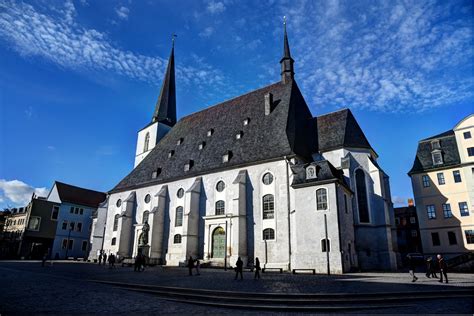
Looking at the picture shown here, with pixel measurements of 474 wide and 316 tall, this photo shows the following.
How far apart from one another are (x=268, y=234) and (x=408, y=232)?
45.0 metres

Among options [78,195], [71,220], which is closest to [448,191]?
[71,220]

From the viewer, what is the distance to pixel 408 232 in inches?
2276

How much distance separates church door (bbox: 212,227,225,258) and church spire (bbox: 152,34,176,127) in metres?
24.8

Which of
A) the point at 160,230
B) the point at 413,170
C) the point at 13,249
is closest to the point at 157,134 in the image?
the point at 160,230

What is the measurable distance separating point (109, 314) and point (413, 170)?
3727cm

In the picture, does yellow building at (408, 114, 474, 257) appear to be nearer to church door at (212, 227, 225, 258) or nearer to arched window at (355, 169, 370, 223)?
arched window at (355, 169, 370, 223)

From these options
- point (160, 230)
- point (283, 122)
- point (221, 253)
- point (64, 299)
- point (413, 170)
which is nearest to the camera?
point (64, 299)

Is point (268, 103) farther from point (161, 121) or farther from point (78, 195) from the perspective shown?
point (78, 195)

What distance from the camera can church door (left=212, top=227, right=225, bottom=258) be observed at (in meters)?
27.6

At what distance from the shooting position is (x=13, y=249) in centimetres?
4541

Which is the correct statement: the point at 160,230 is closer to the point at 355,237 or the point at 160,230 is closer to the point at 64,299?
the point at 355,237

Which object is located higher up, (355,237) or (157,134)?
(157,134)

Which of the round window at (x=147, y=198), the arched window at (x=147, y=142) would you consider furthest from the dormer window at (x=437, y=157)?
the arched window at (x=147, y=142)

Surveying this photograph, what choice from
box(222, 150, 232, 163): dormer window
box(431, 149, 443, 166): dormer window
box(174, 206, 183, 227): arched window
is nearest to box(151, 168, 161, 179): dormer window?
box(174, 206, 183, 227): arched window
